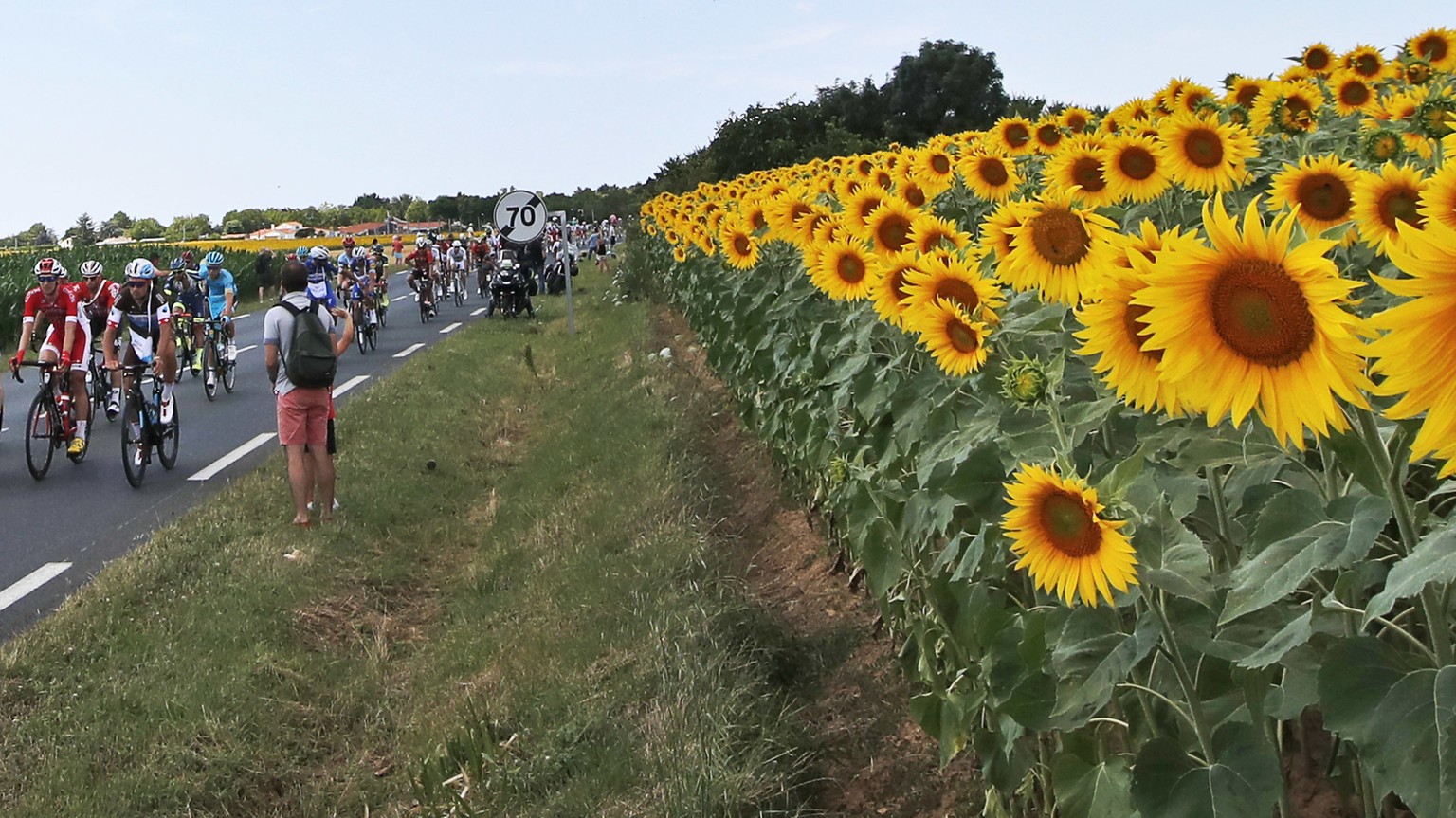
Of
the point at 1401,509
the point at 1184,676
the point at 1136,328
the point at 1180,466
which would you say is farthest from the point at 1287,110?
the point at 1401,509

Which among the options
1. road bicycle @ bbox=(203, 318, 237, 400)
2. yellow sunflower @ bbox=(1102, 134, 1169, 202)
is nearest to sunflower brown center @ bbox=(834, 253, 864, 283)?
yellow sunflower @ bbox=(1102, 134, 1169, 202)

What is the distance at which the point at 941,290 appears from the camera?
10.7 ft

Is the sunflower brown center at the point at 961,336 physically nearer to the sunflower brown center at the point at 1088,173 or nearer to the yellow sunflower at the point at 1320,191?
the yellow sunflower at the point at 1320,191

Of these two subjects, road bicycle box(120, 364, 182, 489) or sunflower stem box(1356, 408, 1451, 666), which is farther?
road bicycle box(120, 364, 182, 489)

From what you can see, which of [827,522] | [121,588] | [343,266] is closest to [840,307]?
[827,522]

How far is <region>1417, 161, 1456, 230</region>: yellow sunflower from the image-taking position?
1458mm

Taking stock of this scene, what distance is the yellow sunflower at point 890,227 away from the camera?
4570 mm

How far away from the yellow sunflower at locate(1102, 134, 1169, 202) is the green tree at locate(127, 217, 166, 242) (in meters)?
112

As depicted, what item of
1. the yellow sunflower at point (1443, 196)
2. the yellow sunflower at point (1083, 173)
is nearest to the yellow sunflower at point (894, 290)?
the yellow sunflower at point (1083, 173)

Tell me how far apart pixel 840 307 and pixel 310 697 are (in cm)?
275

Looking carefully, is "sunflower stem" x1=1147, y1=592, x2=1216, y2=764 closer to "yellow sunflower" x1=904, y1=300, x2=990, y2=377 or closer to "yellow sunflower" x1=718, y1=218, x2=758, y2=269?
"yellow sunflower" x1=904, y1=300, x2=990, y2=377

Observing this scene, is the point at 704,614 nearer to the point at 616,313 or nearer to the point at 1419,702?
the point at 1419,702

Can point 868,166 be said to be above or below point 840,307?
above

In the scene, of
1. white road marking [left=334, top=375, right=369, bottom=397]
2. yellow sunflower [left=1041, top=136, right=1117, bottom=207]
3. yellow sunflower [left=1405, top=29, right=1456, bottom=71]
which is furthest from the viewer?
white road marking [left=334, top=375, right=369, bottom=397]
